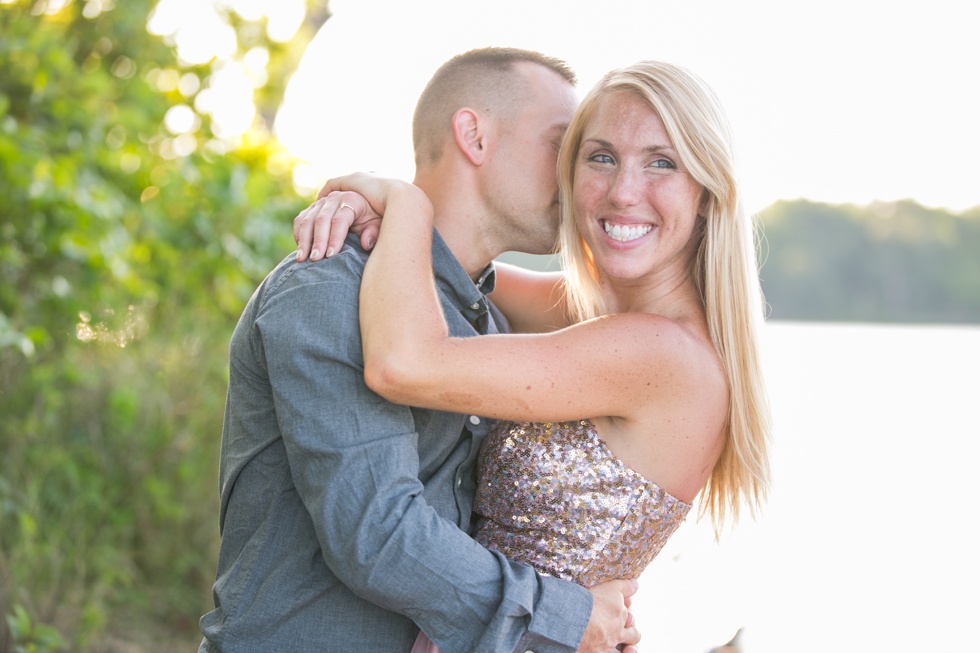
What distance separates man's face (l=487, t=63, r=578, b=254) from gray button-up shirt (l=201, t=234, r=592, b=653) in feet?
1.42

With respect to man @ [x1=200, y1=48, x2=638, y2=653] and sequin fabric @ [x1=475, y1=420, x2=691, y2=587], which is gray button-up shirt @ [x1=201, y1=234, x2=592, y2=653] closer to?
man @ [x1=200, y1=48, x2=638, y2=653]

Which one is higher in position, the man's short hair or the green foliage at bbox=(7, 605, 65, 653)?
the man's short hair

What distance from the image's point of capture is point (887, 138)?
44.4 feet

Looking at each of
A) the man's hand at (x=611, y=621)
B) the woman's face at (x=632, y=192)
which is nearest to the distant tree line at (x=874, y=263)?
the woman's face at (x=632, y=192)

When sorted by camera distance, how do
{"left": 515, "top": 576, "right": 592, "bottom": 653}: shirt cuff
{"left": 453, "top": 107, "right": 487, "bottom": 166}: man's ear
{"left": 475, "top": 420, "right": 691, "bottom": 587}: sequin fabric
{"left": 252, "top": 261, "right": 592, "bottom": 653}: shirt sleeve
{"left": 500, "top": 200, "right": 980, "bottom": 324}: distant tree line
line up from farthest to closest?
{"left": 500, "top": 200, "right": 980, "bottom": 324}: distant tree line → {"left": 453, "top": 107, "right": 487, "bottom": 166}: man's ear → {"left": 475, "top": 420, "right": 691, "bottom": 587}: sequin fabric → {"left": 515, "top": 576, "right": 592, "bottom": 653}: shirt cuff → {"left": 252, "top": 261, "right": 592, "bottom": 653}: shirt sleeve

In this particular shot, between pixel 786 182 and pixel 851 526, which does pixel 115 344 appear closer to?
pixel 786 182

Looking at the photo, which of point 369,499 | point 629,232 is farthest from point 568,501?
point 629,232

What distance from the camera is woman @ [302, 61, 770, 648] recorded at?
6.46 feet

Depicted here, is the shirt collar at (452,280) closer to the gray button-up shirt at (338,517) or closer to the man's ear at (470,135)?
the gray button-up shirt at (338,517)

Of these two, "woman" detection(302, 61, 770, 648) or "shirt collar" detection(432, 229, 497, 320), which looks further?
"shirt collar" detection(432, 229, 497, 320)

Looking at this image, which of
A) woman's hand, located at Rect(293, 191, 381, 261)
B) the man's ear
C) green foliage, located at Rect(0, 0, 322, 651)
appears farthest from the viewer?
green foliage, located at Rect(0, 0, 322, 651)

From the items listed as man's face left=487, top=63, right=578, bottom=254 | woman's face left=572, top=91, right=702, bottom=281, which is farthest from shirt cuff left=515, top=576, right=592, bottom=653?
man's face left=487, top=63, right=578, bottom=254

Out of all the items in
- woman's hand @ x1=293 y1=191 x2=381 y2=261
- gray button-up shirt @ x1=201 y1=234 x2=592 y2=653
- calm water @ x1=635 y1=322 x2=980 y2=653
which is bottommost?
calm water @ x1=635 y1=322 x2=980 y2=653

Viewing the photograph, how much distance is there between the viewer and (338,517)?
1824 millimetres
